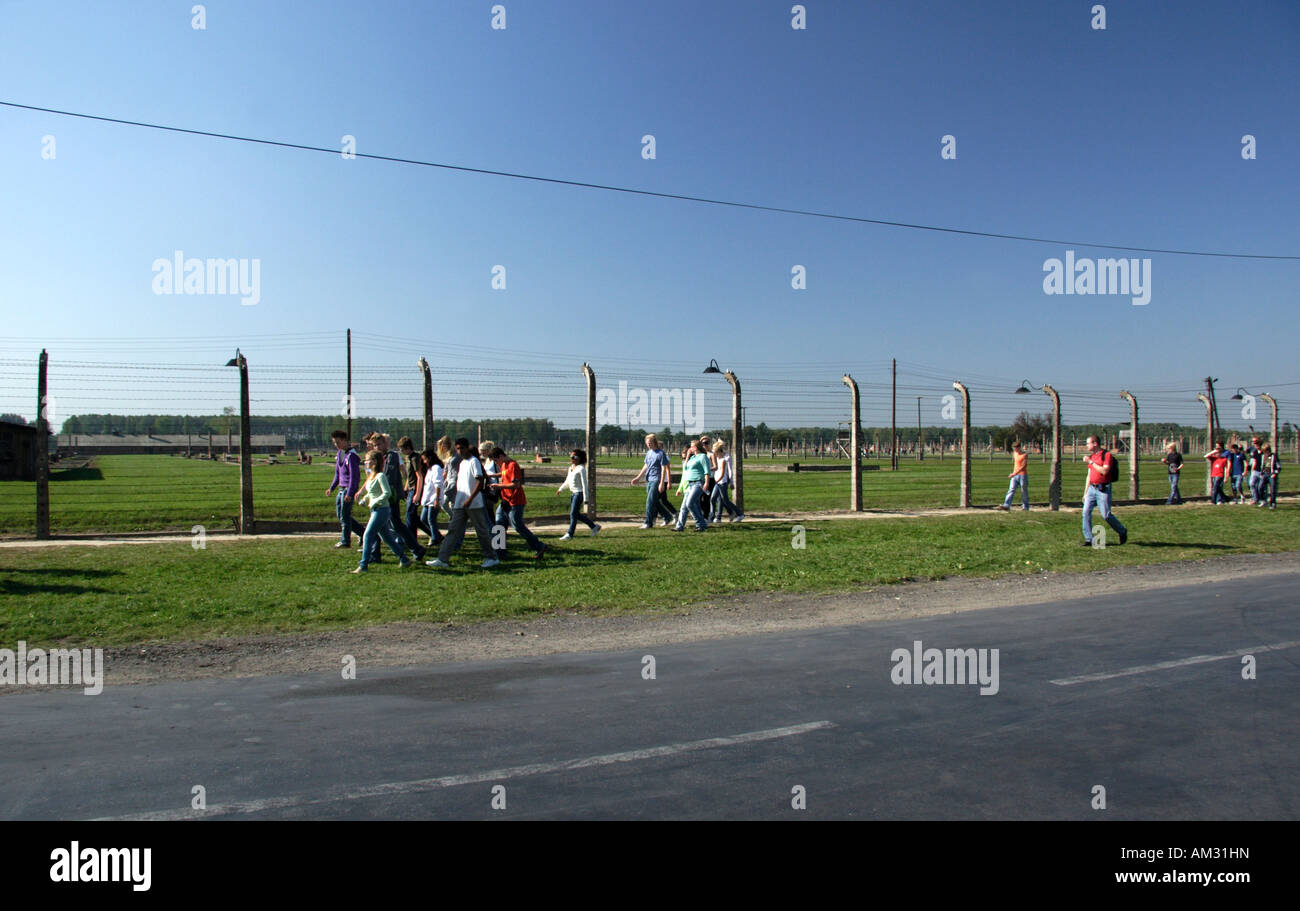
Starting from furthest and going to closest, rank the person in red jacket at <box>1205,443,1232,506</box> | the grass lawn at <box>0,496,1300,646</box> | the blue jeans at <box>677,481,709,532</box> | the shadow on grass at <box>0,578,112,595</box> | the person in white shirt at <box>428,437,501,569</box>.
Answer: the person in red jacket at <box>1205,443,1232,506</box> → the blue jeans at <box>677,481,709,532</box> → the person in white shirt at <box>428,437,501,569</box> → the shadow on grass at <box>0,578,112,595</box> → the grass lawn at <box>0,496,1300,646</box>

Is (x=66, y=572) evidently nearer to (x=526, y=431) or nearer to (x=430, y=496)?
(x=430, y=496)

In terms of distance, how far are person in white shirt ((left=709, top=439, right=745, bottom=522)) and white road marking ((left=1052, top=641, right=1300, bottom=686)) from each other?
34.7 feet

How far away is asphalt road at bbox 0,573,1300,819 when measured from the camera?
423cm

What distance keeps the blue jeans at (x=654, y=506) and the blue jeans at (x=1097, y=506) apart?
7311 millimetres

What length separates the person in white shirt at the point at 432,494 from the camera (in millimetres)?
13023

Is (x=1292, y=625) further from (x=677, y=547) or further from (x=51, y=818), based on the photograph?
(x=51, y=818)

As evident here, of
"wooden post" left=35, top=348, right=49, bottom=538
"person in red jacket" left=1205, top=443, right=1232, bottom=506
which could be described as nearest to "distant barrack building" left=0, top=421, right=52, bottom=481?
"wooden post" left=35, top=348, right=49, bottom=538

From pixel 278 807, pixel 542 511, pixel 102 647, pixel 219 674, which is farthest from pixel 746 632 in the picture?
pixel 542 511

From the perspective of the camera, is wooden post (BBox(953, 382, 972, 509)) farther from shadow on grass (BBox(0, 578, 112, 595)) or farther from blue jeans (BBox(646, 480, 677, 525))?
shadow on grass (BBox(0, 578, 112, 595))

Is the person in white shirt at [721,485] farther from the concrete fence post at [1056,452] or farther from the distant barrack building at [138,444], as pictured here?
the distant barrack building at [138,444]

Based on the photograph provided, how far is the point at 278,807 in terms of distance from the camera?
164 inches

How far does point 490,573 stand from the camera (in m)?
11.7

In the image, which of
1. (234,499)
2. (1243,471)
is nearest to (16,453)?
(234,499)

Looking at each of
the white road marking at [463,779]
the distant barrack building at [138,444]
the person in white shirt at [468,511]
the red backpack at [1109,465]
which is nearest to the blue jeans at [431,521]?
the person in white shirt at [468,511]
